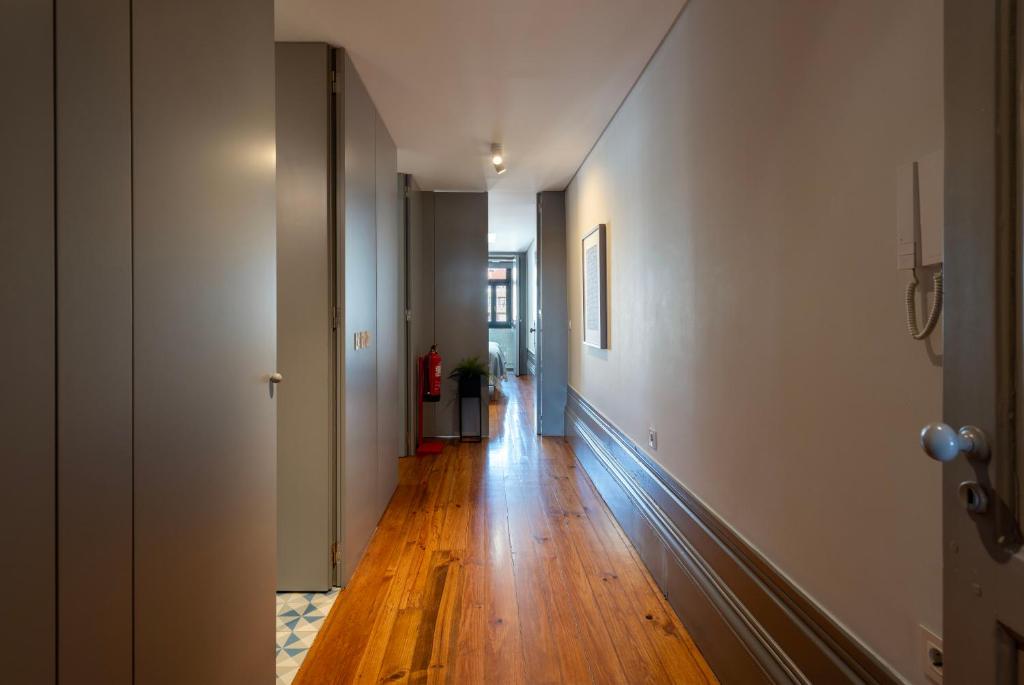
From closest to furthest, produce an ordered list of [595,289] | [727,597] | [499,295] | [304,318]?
[727,597], [304,318], [595,289], [499,295]

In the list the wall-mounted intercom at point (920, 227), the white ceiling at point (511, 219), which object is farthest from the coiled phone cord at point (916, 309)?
the white ceiling at point (511, 219)

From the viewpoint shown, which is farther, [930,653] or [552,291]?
[552,291]

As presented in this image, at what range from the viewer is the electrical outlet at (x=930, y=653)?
0.97 m

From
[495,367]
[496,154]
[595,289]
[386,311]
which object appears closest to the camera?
[386,311]

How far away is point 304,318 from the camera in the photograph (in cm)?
247

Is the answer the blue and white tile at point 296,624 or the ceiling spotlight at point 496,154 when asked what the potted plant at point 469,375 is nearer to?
the ceiling spotlight at point 496,154

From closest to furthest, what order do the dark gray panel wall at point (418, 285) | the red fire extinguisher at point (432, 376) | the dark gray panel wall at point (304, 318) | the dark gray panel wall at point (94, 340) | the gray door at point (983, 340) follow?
1. the gray door at point (983, 340)
2. the dark gray panel wall at point (94, 340)
3. the dark gray panel wall at point (304, 318)
4. the dark gray panel wall at point (418, 285)
5. the red fire extinguisher at point (432, 376)

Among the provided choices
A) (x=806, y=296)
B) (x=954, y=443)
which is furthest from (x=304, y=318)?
(x=954, y=443)

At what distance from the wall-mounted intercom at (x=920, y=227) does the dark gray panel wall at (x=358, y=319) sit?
Answer: 2135 mm

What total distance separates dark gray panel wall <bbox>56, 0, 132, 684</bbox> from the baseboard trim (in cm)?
143

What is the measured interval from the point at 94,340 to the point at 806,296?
150 centimetres

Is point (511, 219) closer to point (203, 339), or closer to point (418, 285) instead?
point (418, 285)

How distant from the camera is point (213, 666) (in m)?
1.22

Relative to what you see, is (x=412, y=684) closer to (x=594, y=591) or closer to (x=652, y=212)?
(x=594, y=591)
